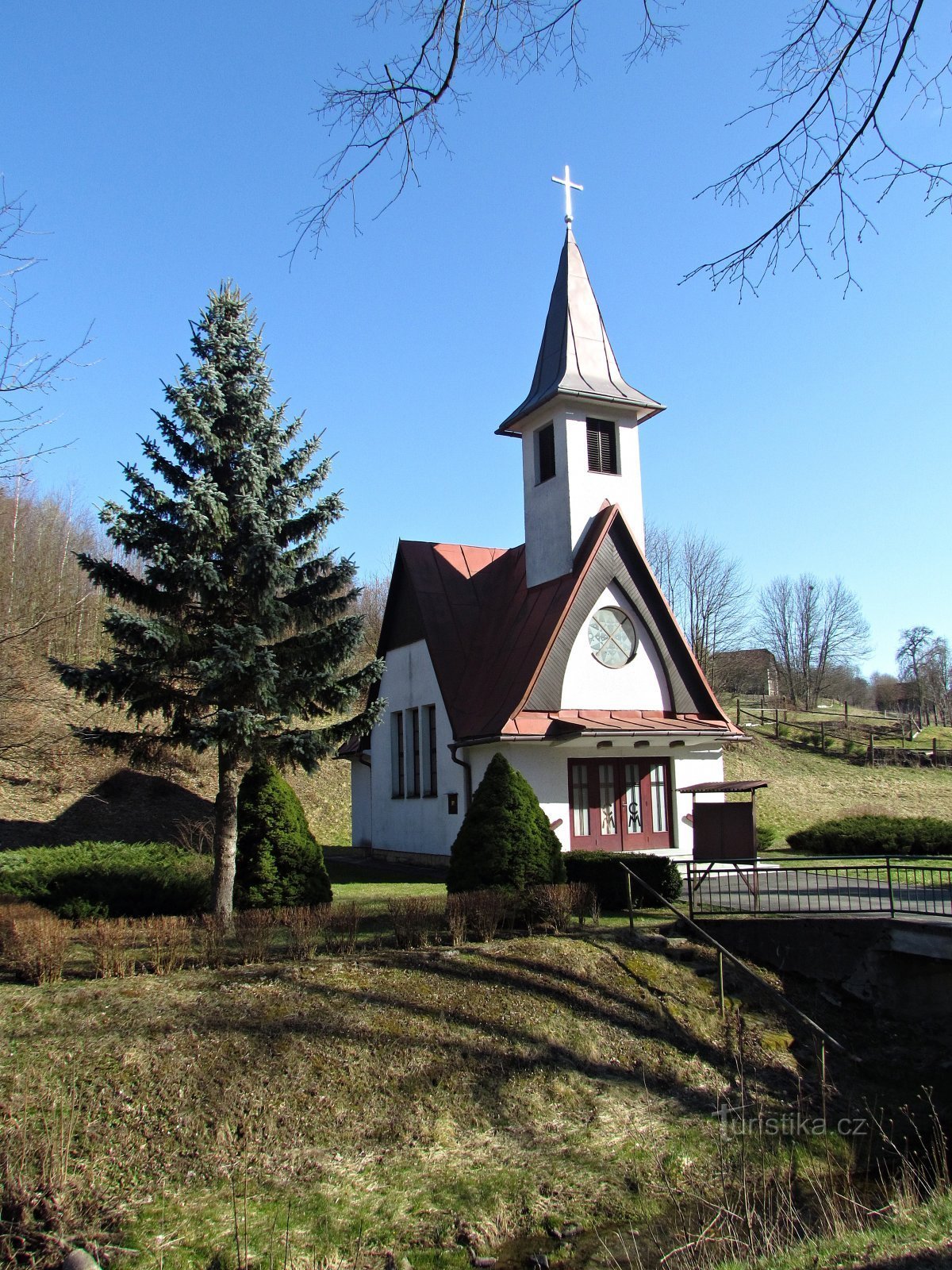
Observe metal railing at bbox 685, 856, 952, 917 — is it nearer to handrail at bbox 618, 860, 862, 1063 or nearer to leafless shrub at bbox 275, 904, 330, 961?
handrail at bbox 618, 860, 862, 1063

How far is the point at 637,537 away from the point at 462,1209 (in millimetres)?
16612

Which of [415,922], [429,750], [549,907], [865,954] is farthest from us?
[429,750]

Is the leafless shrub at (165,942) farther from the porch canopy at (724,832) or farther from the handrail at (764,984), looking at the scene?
the porch canopy at (724,832)

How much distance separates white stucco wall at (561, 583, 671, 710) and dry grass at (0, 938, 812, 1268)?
9.25 metres

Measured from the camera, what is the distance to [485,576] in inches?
1018

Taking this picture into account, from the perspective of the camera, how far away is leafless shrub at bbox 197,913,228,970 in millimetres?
10578

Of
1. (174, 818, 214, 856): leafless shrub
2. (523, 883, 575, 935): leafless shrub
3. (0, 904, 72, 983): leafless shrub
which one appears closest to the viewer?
(0, 904, 72, 983): leafless shrub

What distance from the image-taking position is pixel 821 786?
124 ft

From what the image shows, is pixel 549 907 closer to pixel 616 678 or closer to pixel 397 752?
pixel 616 678

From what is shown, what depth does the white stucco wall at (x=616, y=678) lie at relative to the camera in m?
20.2

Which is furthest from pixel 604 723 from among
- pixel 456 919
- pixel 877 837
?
pixel 456 919

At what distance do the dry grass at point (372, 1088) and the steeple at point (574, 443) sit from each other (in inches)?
490

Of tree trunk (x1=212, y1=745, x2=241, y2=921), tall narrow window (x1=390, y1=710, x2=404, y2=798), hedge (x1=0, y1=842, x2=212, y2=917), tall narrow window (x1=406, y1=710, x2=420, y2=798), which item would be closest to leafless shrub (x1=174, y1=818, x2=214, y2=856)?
tall narrow window (x1=390, y1=710, x2=404, y2=798)

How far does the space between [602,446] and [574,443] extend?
89 centimetres
